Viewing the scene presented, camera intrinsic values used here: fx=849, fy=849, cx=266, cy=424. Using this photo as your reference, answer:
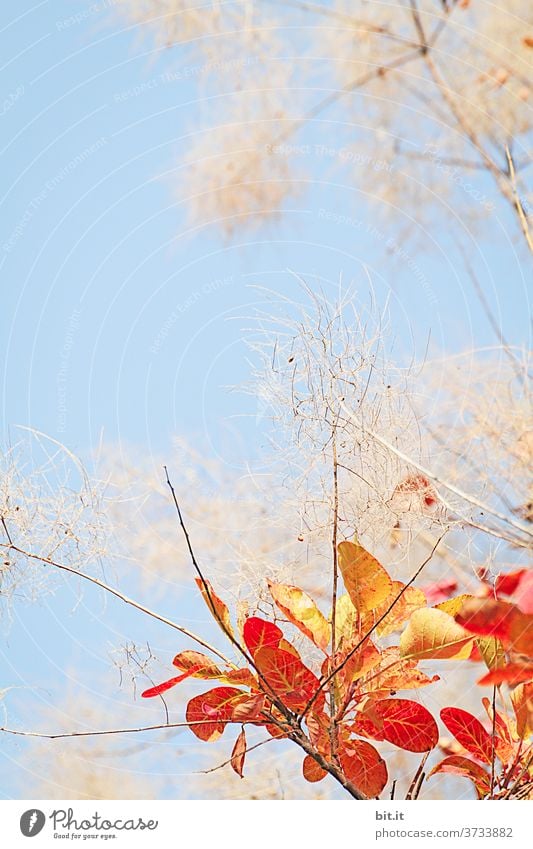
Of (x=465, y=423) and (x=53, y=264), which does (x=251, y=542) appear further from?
(x=53, y=264)

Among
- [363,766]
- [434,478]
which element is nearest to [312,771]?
[363,766]

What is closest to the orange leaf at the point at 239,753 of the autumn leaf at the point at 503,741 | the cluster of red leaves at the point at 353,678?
the cluster of red leaves at the point at 353,678

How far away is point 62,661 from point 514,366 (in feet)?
1.34

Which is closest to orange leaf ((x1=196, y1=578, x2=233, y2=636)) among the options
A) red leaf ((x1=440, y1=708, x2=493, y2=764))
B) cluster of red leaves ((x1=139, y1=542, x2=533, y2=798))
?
cluster of red leaves ((x1=139, y1=542, x2=533, y2=798))

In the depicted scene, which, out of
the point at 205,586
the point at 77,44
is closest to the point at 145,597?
the point at 205,586

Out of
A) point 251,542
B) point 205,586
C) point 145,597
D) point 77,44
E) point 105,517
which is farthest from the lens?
point 77,44

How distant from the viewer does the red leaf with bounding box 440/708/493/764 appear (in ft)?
1.15

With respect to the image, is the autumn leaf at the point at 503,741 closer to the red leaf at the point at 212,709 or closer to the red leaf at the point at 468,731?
the red leaf at the point at 468,731

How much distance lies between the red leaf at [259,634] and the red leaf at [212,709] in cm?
3

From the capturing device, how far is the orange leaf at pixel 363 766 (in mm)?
332

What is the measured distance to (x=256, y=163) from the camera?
849 millimetres

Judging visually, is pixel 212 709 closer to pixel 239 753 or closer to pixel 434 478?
pixel 239 753

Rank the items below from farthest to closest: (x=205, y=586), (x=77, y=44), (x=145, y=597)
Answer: (x=77, y=44), (x=145, y=597), (x=205, y=586)

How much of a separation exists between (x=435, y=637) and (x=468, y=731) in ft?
0.21
